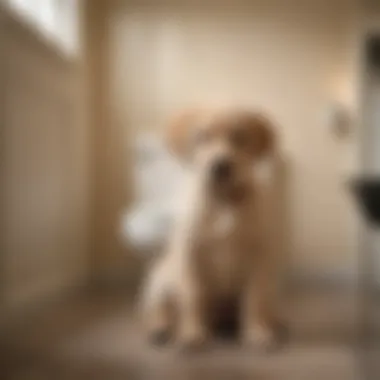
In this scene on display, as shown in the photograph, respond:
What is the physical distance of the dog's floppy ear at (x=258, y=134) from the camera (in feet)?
6.19

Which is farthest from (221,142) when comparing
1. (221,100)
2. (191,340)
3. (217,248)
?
(221,100)

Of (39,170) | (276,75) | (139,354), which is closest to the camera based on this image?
(139,354)

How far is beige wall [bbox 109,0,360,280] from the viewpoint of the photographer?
314cm

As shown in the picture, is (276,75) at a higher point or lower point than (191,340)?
higher

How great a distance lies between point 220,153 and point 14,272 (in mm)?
775

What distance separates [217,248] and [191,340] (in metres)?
0.26

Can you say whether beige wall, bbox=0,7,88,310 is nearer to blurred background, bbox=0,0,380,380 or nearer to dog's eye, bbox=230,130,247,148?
blurred background, bbox=0,0,380,380

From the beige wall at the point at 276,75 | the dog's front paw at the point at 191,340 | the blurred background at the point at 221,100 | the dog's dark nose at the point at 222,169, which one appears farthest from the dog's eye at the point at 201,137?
the beige wall at the point at 276,75

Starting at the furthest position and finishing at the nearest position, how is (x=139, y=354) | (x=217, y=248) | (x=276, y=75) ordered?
(x=276, y=75)
(x=217, y=248)
(x=139, y=354)

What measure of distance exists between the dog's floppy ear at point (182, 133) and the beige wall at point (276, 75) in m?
1.26

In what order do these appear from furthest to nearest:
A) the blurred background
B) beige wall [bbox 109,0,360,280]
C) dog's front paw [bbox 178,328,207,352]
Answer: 1. beige wall [bbox 109,0,360,280]
2. the blurred background
3. dog's front paw [bbox 178,328,207,352]

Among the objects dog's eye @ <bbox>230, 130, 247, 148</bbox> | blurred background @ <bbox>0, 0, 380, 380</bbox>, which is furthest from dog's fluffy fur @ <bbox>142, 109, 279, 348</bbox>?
blurred background @ <bbox>0, 0, 380, 380</bbox>

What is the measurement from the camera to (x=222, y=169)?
5.92 feet

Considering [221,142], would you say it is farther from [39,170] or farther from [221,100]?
[221,100]
